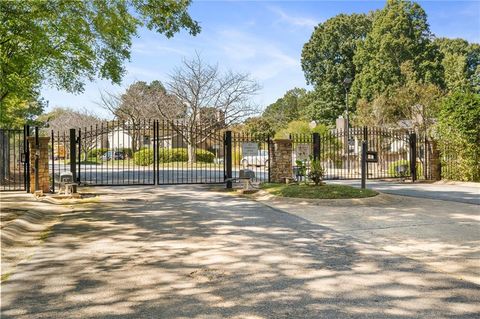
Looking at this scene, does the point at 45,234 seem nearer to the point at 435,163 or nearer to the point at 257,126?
the point at 435,163

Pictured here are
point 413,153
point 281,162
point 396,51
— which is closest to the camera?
point 281,162

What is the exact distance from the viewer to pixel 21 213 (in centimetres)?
887

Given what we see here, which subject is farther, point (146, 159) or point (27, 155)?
point (146, 159)

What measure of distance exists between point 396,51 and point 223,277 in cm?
4840

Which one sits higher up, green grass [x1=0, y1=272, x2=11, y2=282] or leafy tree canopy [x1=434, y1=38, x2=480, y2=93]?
leafy tree canopy [x1=434, y1=38, x2=480, y2=93]

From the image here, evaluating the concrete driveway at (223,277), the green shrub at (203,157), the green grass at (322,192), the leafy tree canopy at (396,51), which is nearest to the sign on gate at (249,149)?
the green grass at (322,192)

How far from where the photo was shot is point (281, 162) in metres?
15.5

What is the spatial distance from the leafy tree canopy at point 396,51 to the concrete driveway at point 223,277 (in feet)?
137

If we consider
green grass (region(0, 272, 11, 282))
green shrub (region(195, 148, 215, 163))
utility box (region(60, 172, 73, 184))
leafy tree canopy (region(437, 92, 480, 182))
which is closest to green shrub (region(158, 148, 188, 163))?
green shrub (region(195, 148, 215, 163))

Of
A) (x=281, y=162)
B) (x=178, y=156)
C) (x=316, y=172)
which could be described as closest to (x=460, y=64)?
(x=178, y=156)

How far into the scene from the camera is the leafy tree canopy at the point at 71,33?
817 cm

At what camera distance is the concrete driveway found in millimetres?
3754

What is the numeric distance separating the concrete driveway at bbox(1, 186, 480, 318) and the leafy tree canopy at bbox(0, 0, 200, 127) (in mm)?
4177

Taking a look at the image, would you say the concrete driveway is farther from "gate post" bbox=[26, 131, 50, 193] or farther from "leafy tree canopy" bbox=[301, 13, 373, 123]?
"leafy tree canopy" bbox=[301, 13, 373, 123]
